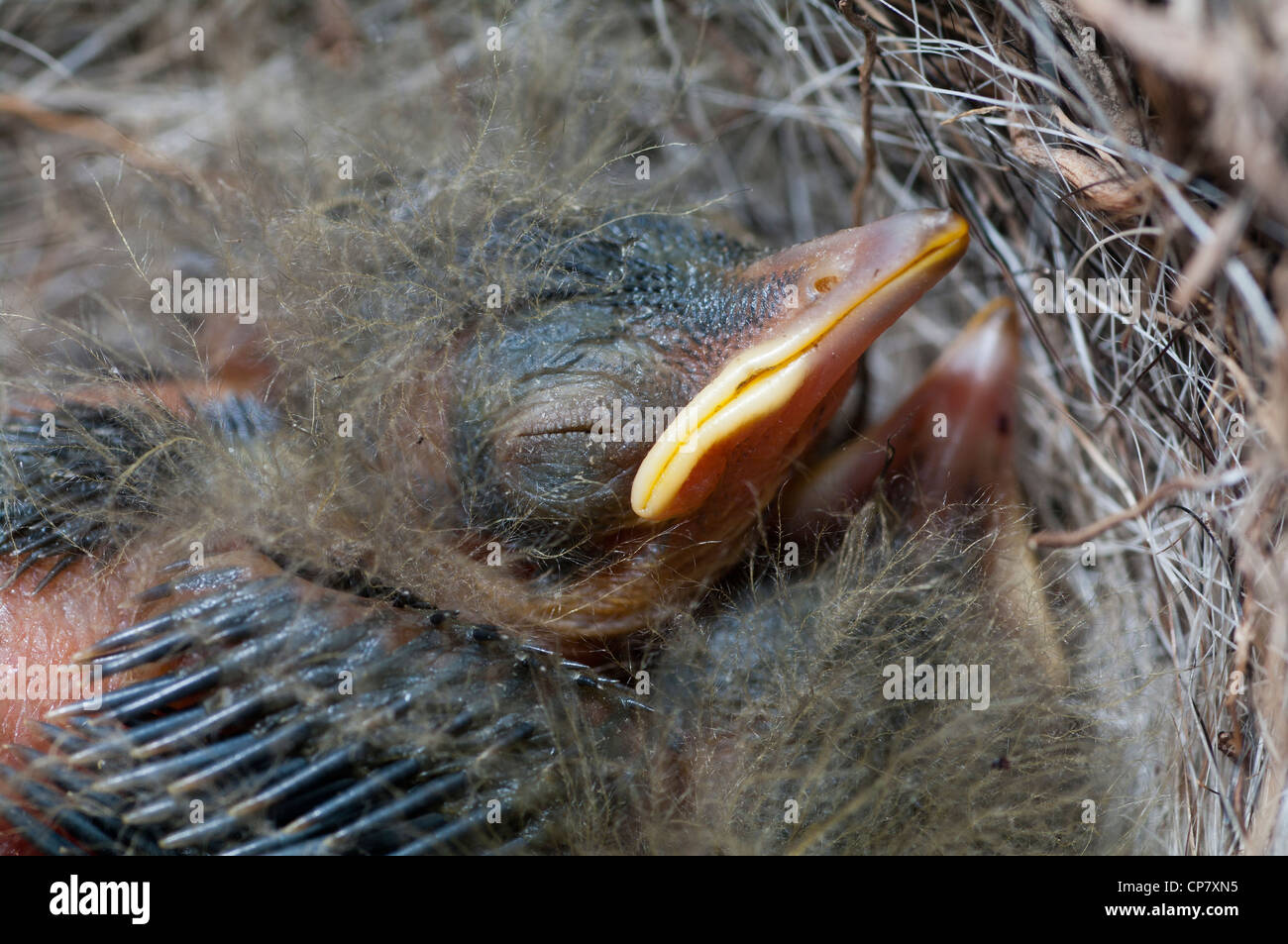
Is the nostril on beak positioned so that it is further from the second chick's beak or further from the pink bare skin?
the pink bare skin

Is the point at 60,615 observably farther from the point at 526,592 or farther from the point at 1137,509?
the point at 1137,509

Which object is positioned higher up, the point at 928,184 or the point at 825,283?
the point at 928,184

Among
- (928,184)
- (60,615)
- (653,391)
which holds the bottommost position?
(60,615)

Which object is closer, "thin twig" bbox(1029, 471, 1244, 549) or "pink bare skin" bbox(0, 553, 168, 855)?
"thin twig" bbox(1029, 471, 1244, 549)

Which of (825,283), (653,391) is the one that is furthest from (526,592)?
(825,283)

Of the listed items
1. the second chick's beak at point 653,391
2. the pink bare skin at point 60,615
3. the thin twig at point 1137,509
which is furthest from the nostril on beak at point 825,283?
the pink bare skin at point 60,615

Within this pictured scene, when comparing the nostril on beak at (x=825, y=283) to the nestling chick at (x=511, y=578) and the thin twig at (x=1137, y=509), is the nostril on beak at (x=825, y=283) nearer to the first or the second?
the nestling chick at (x=511, y=578)

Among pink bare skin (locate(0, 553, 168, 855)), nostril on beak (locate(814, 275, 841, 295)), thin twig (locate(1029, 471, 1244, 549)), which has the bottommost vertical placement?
pink bare skin (locate(0, 553, 168, 855))

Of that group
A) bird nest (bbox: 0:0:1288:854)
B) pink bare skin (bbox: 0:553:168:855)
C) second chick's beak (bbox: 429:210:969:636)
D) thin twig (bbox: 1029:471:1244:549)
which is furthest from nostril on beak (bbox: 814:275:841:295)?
pink bare skin (bbox: 0:553:168:855)
